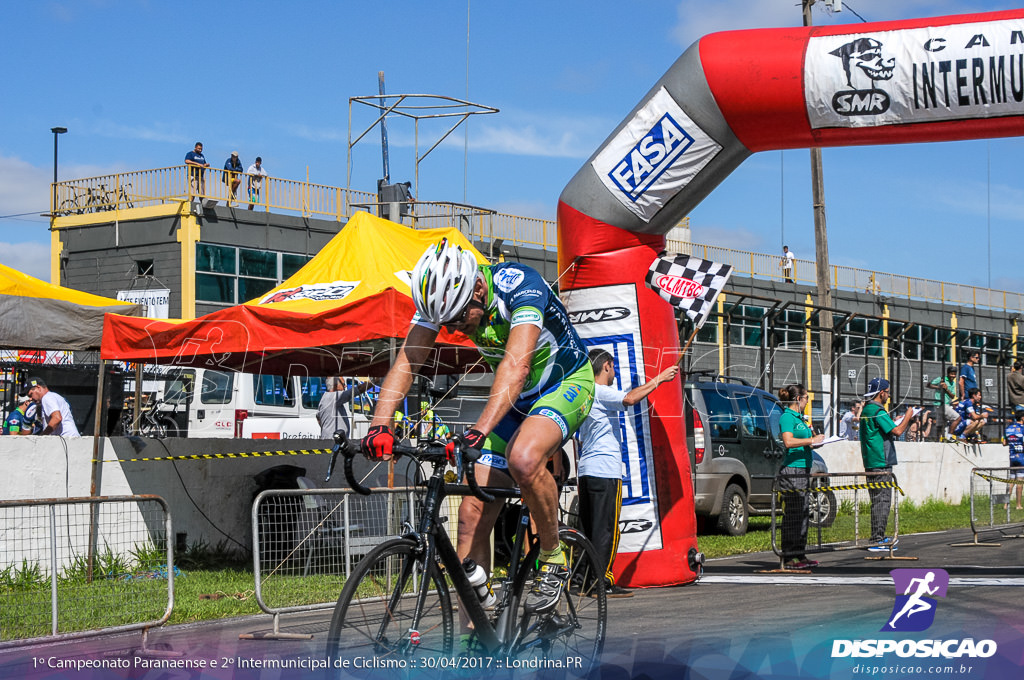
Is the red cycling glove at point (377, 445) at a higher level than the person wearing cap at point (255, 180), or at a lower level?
lower

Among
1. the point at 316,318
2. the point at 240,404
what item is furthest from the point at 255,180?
the point at 316,318

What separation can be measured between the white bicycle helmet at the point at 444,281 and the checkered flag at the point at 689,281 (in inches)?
183

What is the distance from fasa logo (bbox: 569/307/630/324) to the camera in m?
9.91

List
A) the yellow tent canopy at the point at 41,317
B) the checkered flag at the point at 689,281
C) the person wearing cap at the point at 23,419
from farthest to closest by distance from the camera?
the person wearing cap at the point at 23,419 < the yellow tent canopy at the point at 41,317 < the checkered flag at the point at 689,281

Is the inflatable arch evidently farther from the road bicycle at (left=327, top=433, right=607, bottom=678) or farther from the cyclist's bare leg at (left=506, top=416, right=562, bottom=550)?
the cyclist's bare leg at (left=506, top=416, right=562, bottom=550)

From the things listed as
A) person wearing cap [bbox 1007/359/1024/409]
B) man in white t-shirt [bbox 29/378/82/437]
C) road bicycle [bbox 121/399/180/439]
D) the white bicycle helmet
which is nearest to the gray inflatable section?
the white bicycle helmet

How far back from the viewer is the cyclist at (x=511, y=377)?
5332 mm

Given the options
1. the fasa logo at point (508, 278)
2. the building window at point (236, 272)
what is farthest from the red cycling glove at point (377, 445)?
the building window at point (236, 272)

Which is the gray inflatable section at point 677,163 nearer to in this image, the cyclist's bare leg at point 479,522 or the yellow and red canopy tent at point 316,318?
the yellow and red canopy tent at point 316,318

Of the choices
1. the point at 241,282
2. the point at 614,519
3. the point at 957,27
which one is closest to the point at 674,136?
the point at 957,27

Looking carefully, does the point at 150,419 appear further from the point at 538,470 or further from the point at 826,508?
the point at 538,470

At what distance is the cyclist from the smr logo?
429cm

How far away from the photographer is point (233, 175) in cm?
3322

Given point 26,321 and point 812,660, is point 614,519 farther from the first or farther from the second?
point 26,321
